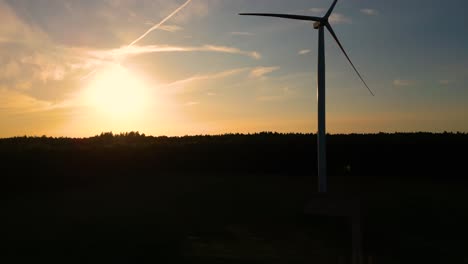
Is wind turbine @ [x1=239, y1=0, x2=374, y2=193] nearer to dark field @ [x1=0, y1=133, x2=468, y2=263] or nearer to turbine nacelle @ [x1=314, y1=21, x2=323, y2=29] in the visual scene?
turbine nacelle @ [x1=314, y1=21, x2=323, y2=29]

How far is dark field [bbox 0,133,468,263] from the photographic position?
601 inches

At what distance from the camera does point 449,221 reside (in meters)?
20.0

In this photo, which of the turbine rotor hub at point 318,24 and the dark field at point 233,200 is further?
the turbine rotor hub at point 318,24

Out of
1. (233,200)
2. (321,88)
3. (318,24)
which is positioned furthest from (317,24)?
(233,200)

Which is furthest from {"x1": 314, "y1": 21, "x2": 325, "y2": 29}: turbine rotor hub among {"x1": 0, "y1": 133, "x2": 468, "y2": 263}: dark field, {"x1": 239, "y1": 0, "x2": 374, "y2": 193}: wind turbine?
{"x1": 0, "y1": 133, "x2": 468, "y2": 263}: dark field

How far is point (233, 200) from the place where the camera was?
26.0m

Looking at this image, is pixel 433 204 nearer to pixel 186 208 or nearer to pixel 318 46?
pixel 318 46

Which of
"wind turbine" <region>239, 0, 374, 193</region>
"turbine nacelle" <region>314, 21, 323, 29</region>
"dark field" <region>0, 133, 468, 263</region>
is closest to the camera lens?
"dark field" <region>0, 133, 468, 263</region>

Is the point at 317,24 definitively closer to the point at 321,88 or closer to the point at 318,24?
the point at 318,24

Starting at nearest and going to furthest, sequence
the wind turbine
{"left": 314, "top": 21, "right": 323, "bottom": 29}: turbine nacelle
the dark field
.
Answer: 1. the dark field
2. the wind turbine
3. {"left": 314, "top": 21, "right": 323, "bottom": 29}: turbine nacelle

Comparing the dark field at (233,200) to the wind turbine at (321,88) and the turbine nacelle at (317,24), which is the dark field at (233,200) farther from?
the turbine nacelle at (317,24)

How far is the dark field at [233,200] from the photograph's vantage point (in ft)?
50.1

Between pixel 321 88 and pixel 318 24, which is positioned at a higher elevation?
pixel 318 24

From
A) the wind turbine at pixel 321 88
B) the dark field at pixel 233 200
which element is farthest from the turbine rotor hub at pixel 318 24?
the dark field at pixel 233 200
